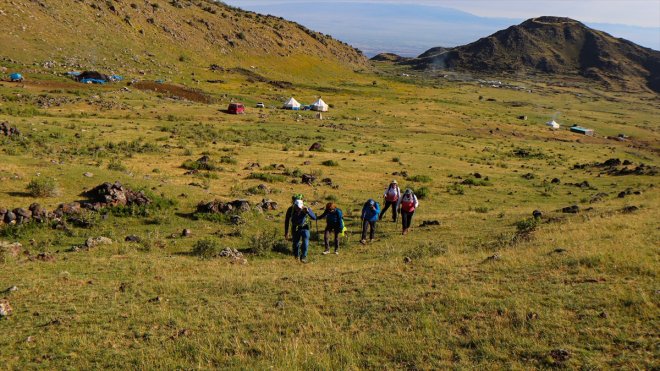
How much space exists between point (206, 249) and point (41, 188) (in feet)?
28.4

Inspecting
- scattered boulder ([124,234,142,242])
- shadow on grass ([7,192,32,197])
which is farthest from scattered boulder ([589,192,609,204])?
shadow on grass ([7,192,32,197])

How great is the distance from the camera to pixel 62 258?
13.8 metres

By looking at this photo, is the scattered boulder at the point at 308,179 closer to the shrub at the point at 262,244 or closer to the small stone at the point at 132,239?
the shrub at the point at 262,244

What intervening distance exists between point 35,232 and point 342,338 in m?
13.3

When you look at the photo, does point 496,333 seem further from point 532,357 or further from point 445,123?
point 445,123

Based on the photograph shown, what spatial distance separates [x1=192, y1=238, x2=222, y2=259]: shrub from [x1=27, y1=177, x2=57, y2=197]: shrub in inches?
312

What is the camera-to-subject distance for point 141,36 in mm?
94750

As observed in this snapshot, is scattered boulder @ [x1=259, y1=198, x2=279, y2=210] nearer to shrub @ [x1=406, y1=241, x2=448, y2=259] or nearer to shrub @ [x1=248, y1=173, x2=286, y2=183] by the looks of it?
shrub @ [x1=248, y1=173, x2=286, y2=183]

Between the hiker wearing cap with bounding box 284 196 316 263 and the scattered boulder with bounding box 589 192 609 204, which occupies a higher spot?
the hiker wearing cap with bounding box 284 196 316 263

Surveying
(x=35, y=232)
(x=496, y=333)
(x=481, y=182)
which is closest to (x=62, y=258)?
(x=35, y=232)

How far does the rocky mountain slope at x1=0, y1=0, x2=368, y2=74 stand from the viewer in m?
72.5

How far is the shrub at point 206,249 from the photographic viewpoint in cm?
1536

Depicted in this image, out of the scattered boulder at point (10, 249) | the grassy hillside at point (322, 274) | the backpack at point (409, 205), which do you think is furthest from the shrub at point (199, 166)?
the scattered boulder at point (10, 249)

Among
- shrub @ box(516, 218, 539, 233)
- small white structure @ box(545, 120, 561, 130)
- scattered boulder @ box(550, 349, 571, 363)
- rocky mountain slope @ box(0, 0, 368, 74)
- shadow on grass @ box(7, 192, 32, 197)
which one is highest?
rocky mountain slope @ box(0, 0, 368, 74)
